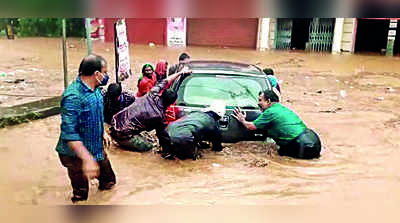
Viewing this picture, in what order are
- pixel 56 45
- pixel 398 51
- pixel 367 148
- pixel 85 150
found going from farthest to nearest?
pixel 56 45 → pixel 398 51 → pixel 367 148 → pixel 85 150

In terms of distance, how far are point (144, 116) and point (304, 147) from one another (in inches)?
81.5

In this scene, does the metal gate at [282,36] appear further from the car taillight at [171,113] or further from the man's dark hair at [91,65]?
the man's dark hair at [91,65]

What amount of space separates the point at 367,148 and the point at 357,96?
4.37 meters

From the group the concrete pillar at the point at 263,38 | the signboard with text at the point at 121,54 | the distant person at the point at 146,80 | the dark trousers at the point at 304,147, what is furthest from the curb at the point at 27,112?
the concrete pillar at the point at 263,38

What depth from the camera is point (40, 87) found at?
1012cm

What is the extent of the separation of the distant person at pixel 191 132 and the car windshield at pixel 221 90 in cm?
20

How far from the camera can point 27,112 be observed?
7051mm

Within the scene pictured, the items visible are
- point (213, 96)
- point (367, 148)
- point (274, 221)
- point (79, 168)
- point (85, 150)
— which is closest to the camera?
point (274, 221)

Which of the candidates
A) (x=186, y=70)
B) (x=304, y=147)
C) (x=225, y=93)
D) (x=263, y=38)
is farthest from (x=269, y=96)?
(x=263, y=38)

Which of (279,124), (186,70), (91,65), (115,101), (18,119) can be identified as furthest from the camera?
(18,119)

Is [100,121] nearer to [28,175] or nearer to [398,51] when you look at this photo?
[28,175]

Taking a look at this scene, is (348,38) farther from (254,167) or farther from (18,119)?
(18,119)

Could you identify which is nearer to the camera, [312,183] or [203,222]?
[203,222]

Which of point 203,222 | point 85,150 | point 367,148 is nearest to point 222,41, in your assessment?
point 367,148
